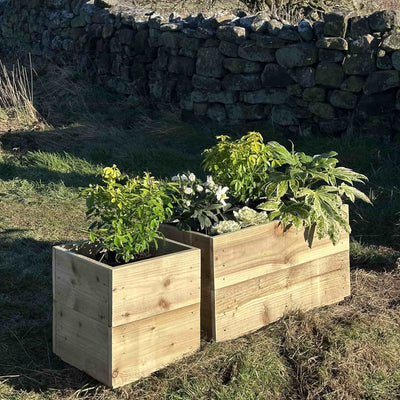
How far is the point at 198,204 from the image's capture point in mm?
3988

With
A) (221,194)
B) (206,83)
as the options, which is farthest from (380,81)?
(221,194)

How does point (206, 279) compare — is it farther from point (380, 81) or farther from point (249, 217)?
point (380, 81)

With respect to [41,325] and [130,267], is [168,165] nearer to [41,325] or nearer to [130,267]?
[41,325]

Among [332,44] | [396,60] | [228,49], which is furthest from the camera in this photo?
[228,49]

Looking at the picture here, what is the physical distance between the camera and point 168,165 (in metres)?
7.88

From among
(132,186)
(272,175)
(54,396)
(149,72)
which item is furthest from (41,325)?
(149,72)

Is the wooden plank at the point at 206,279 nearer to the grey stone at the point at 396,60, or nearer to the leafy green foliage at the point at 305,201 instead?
the leafy green foliage at the point at 305,201

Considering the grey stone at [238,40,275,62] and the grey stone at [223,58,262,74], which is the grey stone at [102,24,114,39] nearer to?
the grey stone at [223,58,262,74]

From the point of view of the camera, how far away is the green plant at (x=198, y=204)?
387 cm

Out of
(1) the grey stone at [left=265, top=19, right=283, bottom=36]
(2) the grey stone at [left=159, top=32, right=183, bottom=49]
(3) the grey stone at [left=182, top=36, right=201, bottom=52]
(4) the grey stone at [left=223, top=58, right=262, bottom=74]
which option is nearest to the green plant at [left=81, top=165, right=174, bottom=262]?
(1) the grey stone at [left=265, top=19, right=283, bottom=36]

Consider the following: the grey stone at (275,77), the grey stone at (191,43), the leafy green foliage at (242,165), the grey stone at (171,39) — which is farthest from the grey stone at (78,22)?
the leafy green foliage at (242,165)

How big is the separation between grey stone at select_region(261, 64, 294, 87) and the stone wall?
0.5 inches

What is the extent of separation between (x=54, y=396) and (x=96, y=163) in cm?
497

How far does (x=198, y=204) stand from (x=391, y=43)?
429 centimetres
